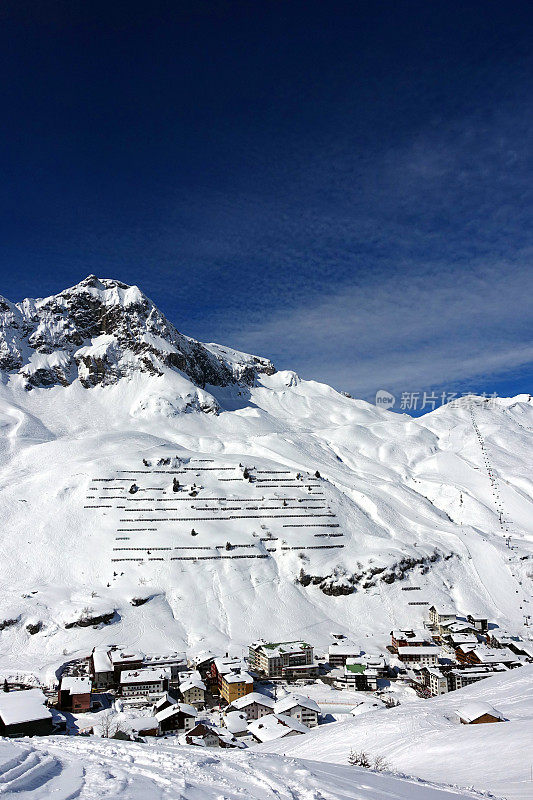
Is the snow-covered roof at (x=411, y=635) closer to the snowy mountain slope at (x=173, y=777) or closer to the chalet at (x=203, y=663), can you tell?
the chalet at (x=203, y=663)

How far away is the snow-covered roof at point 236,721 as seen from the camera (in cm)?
3228

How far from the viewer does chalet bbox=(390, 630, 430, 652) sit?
1903 inches

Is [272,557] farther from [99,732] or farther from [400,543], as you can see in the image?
[99,732]

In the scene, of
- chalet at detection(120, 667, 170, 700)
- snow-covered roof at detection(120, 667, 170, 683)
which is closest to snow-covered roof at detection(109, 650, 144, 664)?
snow-covered roof at detection(120, 667, 170, 683)

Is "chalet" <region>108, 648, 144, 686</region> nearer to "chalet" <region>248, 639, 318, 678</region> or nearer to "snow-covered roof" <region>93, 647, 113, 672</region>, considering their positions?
"snow-covered roof" <region>93, 647, 113, 672</region>

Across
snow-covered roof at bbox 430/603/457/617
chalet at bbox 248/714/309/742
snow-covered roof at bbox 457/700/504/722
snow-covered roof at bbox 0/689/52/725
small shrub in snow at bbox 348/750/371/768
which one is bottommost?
chalet at bbox 248/714/309/742

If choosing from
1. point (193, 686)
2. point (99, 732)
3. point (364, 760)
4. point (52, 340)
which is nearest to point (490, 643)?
point (193, 686)

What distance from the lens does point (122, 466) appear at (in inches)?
3196

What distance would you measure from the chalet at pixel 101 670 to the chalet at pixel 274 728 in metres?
14.8

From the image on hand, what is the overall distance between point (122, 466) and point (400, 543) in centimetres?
4608

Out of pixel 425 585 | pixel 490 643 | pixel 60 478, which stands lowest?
pixel 490 643

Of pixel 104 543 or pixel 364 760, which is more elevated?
pixel 104 543

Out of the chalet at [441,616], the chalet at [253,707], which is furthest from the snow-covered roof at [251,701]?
the chalet at [441,616]

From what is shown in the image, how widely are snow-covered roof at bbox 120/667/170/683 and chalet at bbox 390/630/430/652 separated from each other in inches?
907
